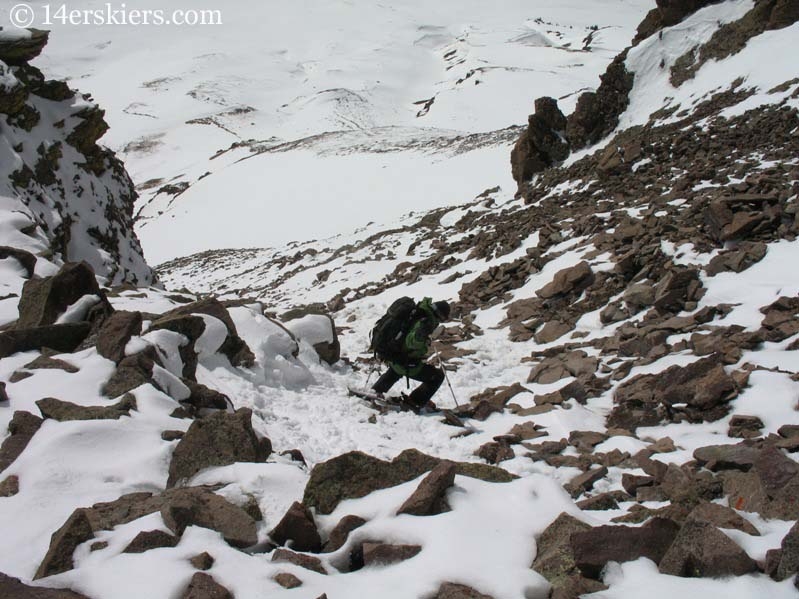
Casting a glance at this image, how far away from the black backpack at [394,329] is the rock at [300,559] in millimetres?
4285

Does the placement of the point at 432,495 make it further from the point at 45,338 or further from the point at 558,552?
the point at 45,338

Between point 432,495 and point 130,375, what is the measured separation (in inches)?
143

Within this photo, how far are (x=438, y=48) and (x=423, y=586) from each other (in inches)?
4860

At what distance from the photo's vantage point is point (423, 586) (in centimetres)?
283

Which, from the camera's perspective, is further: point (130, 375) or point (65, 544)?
point (130, 375)

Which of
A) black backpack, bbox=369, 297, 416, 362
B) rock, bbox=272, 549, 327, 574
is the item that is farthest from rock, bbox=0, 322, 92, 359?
rock, bbox=272, 549, 327, 574

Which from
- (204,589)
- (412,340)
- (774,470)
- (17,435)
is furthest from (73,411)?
(774,470)

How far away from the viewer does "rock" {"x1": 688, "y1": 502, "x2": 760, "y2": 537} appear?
125 inches

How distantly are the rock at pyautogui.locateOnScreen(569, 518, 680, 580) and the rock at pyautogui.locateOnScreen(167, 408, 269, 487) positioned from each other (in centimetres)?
257

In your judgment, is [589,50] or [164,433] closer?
[164,433]

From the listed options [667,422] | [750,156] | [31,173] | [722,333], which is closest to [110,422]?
[667,422]

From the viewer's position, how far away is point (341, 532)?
135 inches

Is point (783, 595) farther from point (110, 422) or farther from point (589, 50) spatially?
point (589, 50)

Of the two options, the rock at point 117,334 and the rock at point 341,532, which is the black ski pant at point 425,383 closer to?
the rock at point 117,334
